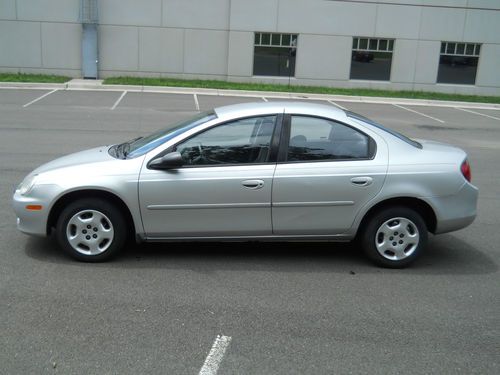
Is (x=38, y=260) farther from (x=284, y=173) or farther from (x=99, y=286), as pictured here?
(x=284, y=173)

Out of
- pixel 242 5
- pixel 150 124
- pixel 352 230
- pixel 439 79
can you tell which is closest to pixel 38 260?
pixel 352 230

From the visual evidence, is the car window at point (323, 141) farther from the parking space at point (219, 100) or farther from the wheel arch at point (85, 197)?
the parking space at point (219, 100)

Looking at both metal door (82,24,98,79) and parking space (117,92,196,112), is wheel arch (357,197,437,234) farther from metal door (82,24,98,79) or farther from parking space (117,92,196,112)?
metal door (82,24,98,79)

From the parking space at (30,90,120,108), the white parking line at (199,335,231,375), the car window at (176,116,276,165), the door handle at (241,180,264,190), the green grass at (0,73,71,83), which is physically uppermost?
the car window at (176,116,276,165)

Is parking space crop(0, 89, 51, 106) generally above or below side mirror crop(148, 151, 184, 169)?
below

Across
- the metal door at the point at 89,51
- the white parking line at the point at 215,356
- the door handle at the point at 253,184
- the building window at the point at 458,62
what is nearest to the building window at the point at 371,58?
the building window at the point at 458,62

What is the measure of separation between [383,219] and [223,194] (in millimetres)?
1542

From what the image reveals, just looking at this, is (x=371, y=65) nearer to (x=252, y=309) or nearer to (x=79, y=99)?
(x=79, y=99)

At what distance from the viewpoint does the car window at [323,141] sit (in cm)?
555

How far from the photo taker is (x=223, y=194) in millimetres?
5363

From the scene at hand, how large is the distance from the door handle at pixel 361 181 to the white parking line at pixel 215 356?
206cm

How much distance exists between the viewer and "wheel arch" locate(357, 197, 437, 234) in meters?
5.58

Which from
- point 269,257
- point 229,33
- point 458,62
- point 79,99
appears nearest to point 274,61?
point 229,33

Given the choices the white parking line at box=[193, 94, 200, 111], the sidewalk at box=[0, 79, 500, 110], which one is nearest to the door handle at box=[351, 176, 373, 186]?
the white parking line at box=[193, 94, 200, 111]
